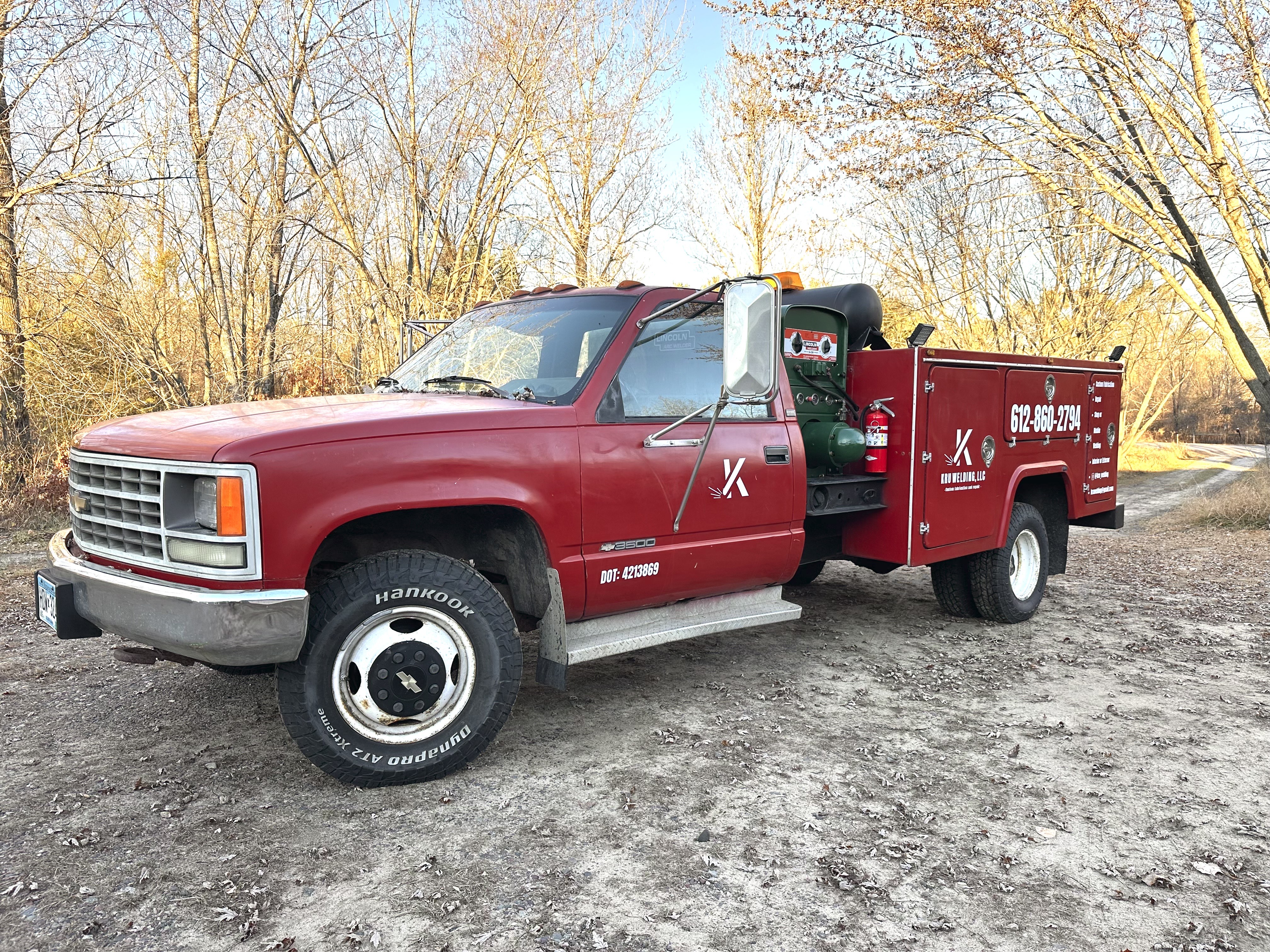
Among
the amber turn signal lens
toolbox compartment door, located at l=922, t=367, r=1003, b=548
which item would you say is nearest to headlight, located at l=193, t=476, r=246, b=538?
the amber turn signal lens

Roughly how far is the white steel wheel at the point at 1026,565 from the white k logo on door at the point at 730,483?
2.91 m

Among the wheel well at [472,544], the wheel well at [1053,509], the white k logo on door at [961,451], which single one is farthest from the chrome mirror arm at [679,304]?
the wheel well at [1053,509]

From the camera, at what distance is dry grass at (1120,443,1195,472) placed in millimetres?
27266

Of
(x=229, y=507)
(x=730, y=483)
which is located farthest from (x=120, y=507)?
(x=730, y=483)

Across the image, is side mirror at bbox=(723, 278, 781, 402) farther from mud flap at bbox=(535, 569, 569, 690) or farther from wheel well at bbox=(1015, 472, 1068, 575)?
wheel well at bbox=(1015, 472, 1068, 575)

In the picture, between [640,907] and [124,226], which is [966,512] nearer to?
[640,907]

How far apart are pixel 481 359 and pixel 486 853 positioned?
2483 millimetres

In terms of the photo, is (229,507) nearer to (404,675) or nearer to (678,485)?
(404,675)

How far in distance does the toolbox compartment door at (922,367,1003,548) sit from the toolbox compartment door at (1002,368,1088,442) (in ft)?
0.56

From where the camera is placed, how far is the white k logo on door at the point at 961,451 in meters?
5.61

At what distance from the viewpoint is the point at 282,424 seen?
3.40m

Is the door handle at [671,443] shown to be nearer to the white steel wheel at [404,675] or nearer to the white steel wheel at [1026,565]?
the white steel wheel at [404,675]

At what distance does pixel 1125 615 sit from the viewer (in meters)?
6.77

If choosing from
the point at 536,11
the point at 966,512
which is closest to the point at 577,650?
the point at 966,512
